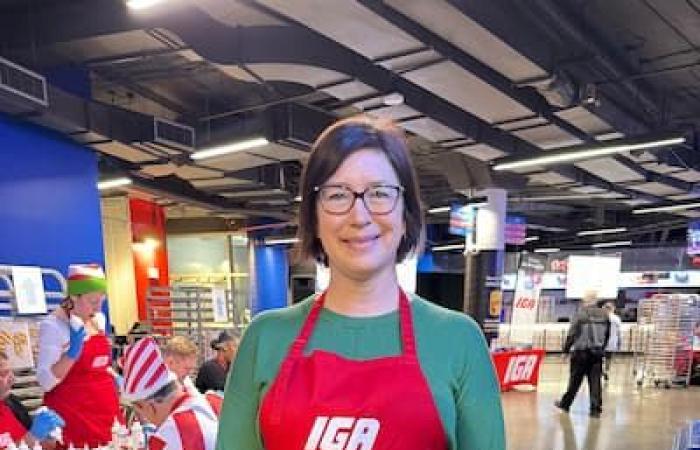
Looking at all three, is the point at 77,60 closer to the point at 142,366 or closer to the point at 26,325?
the point at 26,325

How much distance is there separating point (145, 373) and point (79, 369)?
1.33 m

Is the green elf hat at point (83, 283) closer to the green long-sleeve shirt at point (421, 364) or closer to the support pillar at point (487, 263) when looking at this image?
the green long-sleeve shirt at point (421, 364)

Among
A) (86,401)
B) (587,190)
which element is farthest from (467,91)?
(587,190)

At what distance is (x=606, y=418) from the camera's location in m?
9.89

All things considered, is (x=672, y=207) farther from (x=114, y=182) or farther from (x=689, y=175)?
(x=114, y=182)

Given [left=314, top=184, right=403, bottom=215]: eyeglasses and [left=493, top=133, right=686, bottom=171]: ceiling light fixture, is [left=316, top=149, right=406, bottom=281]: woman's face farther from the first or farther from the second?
[left=493, top=133, right=686, bottom=171]: ceiling light fixture

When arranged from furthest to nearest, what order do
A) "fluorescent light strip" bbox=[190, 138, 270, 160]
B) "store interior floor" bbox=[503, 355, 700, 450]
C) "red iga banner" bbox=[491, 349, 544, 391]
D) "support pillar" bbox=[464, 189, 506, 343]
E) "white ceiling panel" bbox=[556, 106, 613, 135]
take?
"support pillar" bbox=[464, 189, 506, 343] < "red iga banner" bbox=[491, 349, 544, 391] < "fluorescent light strip" bbox=[190, 138, 270, 160] < "white ceiling panel" bbox=[556, 106, 613, 135] < "store interior floor" bbox=[503, 355, 700, 450]

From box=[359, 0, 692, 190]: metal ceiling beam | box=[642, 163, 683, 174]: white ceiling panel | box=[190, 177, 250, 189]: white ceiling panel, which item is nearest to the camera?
box=[359, 0, 692, 190]: metal ceiling beam

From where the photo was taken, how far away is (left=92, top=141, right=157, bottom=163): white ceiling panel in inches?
347

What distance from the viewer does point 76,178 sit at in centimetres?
831

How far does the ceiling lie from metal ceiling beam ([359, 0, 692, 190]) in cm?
2

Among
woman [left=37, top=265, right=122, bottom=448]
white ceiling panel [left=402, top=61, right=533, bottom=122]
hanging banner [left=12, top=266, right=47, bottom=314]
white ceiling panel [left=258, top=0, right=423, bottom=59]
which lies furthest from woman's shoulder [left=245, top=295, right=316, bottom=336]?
white ceiling panel [left=402, top=61, right=533, bottom=122]

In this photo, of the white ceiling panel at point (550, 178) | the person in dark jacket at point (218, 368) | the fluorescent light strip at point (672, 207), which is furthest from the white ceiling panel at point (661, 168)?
the person in dark jacket at point (218, 368)

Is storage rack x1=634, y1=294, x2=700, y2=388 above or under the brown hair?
under
